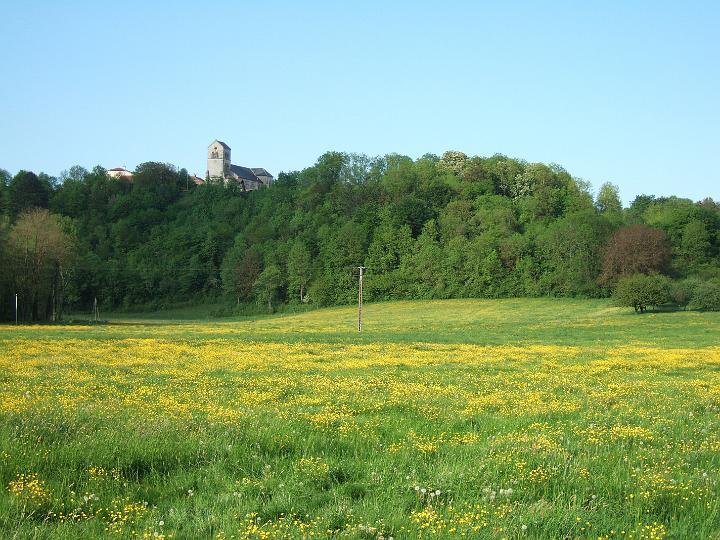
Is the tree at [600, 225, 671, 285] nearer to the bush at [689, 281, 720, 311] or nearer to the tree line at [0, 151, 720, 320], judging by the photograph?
the tree line at [0, 151, 720, 320]

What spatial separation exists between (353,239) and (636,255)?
50345mm

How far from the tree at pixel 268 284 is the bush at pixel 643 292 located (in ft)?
196

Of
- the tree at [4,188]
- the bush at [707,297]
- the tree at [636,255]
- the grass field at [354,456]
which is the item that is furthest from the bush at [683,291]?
the tree at [4,188]

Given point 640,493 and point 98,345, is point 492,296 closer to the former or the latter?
point 98,345

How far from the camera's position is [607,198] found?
136375mm

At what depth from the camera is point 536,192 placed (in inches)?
4934

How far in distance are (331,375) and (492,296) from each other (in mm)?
83686

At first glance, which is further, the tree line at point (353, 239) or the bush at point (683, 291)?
the tree line at point (353, 239)

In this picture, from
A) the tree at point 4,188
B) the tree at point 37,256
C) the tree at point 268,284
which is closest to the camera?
the tree at point 37,256

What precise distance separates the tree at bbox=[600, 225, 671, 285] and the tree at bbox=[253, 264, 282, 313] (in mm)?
54463

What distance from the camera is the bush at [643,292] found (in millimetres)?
72188

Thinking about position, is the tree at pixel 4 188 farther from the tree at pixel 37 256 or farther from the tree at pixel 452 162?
the tree at pixel 452 162

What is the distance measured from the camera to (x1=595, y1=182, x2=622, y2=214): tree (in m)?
134

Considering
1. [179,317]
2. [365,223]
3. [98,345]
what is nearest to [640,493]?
[98,345]
